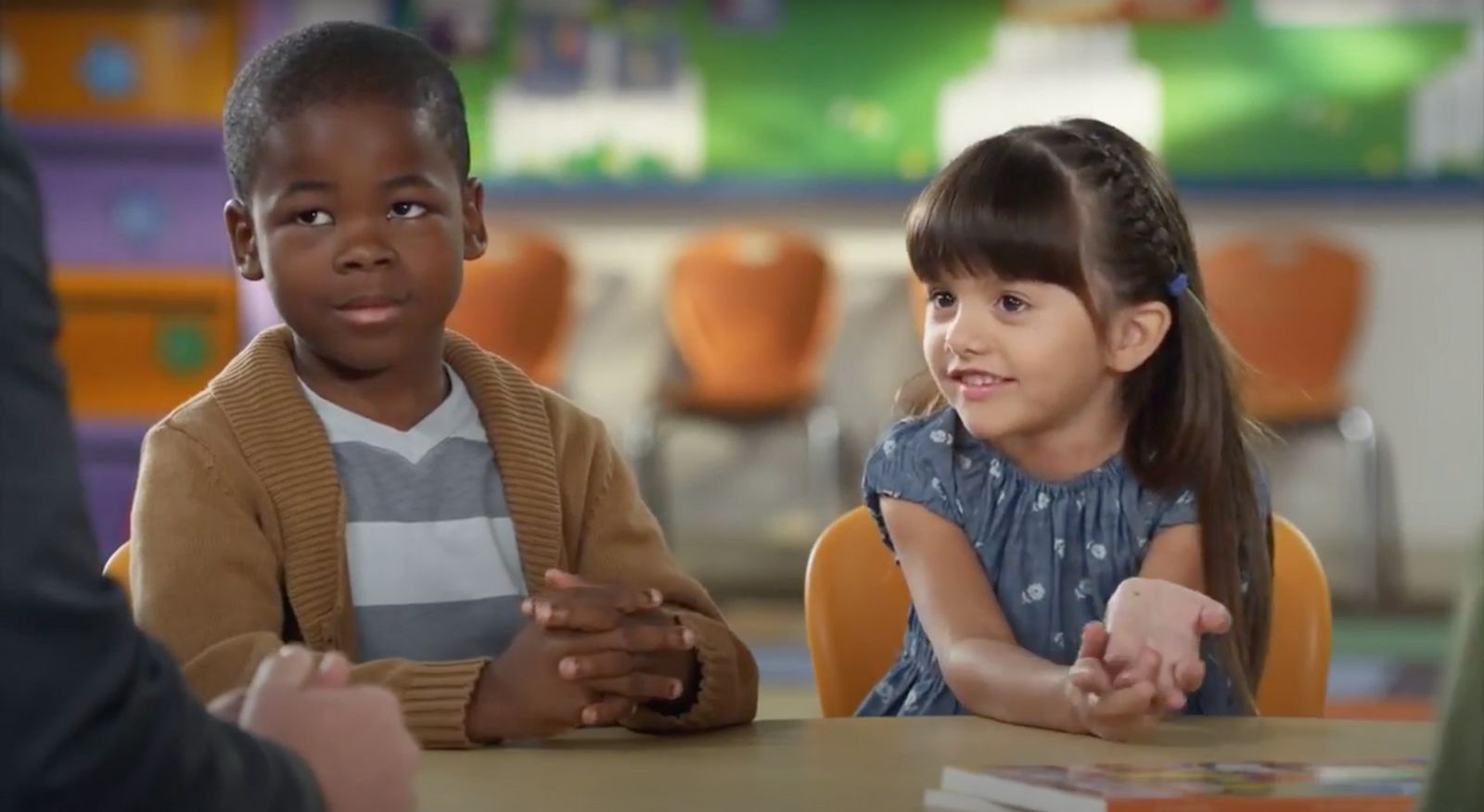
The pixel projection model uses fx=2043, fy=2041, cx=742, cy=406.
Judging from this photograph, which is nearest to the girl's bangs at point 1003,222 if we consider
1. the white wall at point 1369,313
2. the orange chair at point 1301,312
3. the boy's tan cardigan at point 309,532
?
the boy's tan cardigan at point 309,532

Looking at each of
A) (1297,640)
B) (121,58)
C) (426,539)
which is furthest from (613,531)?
(121,58)

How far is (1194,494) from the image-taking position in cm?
174

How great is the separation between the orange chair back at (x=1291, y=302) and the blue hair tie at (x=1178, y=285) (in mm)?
3772

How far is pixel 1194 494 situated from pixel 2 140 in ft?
4.02

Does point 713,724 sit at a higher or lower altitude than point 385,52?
lower

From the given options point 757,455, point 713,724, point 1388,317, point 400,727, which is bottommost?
point 757,455

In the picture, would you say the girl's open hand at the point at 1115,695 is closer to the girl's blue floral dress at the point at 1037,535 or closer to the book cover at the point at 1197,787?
the book cover at the point at 1197,787

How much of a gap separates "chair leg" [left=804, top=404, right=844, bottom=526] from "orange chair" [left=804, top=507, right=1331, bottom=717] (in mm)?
3615

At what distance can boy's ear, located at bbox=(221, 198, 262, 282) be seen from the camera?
1579 mm

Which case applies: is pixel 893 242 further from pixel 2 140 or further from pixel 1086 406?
pixel 2 140

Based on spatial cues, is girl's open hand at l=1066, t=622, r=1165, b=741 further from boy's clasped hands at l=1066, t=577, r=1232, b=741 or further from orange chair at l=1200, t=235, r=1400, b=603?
orange chair at l=1200, t=235, r=1400, b=603

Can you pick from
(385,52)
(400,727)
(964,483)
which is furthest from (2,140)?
(964,483)

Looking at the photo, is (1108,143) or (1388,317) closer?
(1108,143)

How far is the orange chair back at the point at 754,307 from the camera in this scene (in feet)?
18.5
